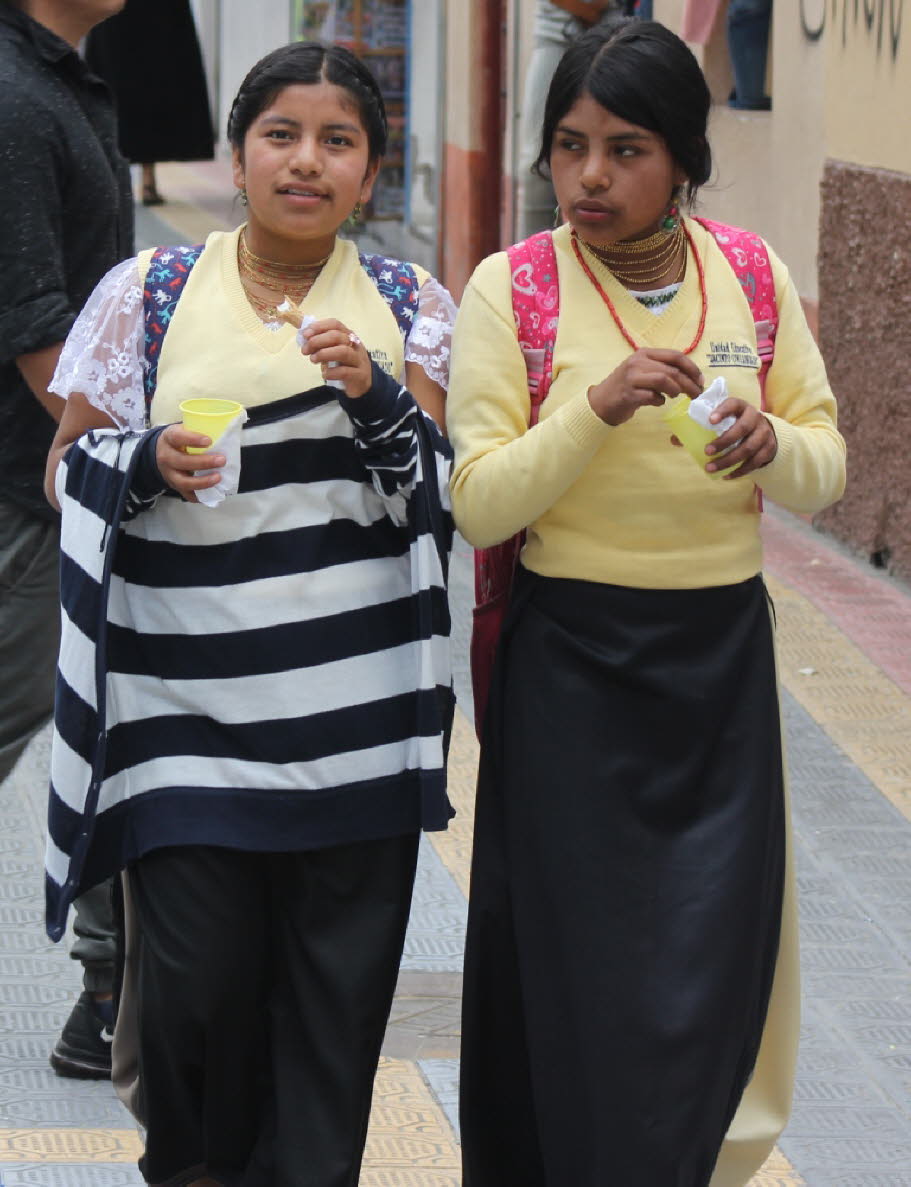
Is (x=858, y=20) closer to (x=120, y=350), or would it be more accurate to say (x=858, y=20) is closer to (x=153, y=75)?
(x=153, y=75)

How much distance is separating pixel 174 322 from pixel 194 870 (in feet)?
2.54

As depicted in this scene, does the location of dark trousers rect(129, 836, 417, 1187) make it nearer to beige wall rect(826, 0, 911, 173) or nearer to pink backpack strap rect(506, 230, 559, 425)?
pink backpack strap rect(506, 230, 559, 425)

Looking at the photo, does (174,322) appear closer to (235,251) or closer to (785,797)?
(235,251)

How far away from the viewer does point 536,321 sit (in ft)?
9.59

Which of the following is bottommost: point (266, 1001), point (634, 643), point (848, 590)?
point (848, 590)

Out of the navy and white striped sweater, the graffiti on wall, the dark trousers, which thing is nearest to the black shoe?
the dark trousers

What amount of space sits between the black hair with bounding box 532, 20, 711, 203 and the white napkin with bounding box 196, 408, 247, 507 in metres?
0.66

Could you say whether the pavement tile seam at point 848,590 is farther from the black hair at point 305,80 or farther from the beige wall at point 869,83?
the black hair at point 305,80

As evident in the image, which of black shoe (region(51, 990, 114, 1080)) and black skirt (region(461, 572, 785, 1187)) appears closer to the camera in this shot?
black skirt (region(461, 572, 785, 1187))

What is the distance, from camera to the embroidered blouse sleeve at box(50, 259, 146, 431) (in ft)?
9.50

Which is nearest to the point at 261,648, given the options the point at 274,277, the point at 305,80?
the point at 274,277

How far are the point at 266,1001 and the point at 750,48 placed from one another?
692 centimetres

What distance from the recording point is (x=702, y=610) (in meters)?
2.96

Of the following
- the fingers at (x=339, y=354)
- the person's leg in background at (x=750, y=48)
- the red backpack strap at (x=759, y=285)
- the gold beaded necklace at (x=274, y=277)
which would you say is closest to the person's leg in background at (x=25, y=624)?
the gold beaded necklace at (x=274, y=277)
